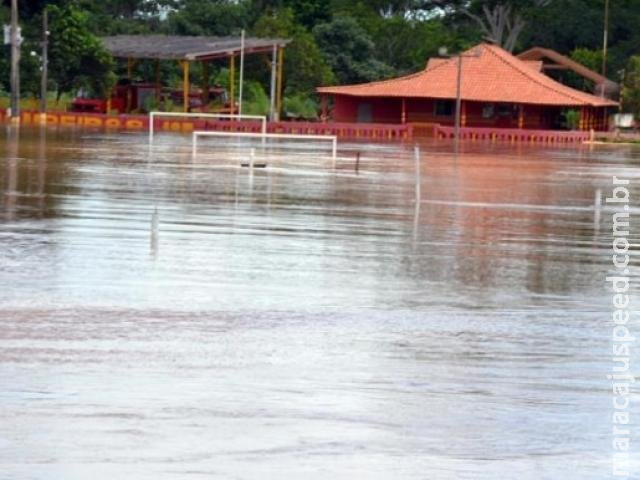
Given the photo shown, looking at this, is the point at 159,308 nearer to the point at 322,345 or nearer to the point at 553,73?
the point at 322,345

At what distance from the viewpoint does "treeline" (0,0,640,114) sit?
75.0 m

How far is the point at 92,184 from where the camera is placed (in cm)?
2902

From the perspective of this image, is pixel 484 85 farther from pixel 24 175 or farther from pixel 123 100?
pixel 24 175

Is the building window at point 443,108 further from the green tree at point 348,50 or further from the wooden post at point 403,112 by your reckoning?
the green tree at point 348,50

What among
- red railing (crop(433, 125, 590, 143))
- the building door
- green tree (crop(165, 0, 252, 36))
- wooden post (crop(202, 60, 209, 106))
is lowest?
red railing (crop(433, 125, 590, 143))

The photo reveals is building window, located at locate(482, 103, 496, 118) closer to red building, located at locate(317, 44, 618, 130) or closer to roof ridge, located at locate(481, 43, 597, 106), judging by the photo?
red building, located at locate(317, 44, 618, 130)

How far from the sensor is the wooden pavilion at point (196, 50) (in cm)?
6900

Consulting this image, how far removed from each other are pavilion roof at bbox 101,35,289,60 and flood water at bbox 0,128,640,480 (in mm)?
42615

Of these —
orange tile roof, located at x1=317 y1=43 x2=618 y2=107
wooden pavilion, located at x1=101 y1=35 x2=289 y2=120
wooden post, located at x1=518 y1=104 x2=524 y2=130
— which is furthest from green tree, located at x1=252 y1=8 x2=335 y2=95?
wooden post, located at x1=518 y1=104 x2=524 y2=130

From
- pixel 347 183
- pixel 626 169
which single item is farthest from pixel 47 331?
pixel 626 169

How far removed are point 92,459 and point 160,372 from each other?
7.47 feet

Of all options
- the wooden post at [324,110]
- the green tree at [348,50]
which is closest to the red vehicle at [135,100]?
the wooden post at [324,110]

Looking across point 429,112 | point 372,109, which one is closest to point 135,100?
point 372,109

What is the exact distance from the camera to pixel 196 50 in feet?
227
